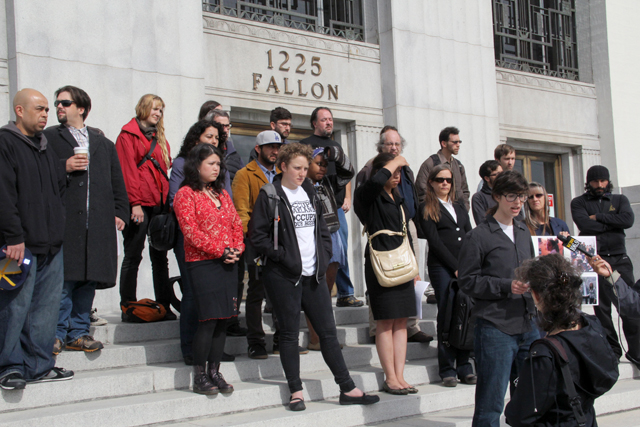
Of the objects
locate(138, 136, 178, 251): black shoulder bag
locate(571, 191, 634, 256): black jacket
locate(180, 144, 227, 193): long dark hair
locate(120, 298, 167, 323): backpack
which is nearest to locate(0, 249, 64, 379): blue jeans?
locate(138, 136, 178, 251): black shoulder bag

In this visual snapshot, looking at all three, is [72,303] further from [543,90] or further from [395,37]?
[543,90]

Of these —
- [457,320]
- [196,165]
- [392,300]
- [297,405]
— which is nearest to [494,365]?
[392,300]

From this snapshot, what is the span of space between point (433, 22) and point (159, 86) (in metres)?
4.97

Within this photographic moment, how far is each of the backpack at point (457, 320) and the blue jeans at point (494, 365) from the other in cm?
154

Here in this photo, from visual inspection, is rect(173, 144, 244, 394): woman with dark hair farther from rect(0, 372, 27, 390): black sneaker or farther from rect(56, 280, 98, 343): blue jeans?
rect(0, 372, 27, 390): black sneaker

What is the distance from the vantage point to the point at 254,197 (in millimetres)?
5949

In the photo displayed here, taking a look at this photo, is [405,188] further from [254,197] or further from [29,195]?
[29,195]

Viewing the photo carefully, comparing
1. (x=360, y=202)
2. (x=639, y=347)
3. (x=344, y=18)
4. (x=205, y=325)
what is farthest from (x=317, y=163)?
(x=344, y=18)

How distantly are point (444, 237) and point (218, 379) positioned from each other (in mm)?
2423

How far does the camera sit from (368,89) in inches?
417

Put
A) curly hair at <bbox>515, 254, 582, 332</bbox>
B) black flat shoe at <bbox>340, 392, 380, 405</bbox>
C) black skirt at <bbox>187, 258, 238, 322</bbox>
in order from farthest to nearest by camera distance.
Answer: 1. black flat shoe at <bbox>340, 392, 380, 405</bbox>
2. black skirt at <bbox>187, 258, 238, 322</bbox>
3. curly hair at <bbox>515, 254, 582, 332</bbox>

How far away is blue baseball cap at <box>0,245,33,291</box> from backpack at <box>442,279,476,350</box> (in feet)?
11.4

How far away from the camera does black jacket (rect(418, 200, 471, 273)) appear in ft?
19.6

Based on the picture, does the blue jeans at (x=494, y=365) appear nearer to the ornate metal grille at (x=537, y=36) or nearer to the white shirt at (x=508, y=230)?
the white shirt at (x=508, y=230)
